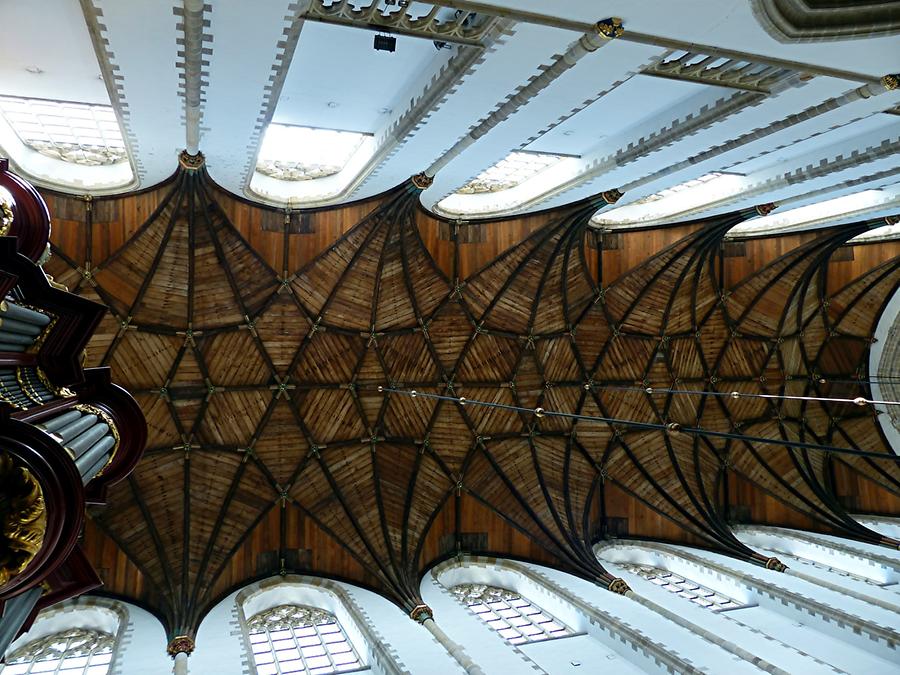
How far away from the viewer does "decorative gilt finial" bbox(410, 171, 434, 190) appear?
44.3 feet

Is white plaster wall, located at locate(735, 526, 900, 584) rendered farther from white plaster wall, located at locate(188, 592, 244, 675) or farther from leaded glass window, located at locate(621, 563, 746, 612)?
white plaster wall, located at locate(188, 592, 244, 675)

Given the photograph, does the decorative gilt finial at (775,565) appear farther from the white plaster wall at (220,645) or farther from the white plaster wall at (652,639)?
the white plaster wall at (220,645)

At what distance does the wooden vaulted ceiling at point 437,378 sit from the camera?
1502 centimetres

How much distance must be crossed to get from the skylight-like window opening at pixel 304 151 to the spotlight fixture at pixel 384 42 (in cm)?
345

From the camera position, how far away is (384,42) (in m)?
9.62

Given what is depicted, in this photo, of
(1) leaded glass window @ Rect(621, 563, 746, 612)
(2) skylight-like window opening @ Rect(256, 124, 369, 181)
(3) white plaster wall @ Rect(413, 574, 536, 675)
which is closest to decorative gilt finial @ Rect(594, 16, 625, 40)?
(2) skylight-like window opening @ Rect(256, 124, 369, 181)

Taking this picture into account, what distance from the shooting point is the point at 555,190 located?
14570 millimetres

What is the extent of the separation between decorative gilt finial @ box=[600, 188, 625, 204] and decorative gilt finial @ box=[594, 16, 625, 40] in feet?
21.8

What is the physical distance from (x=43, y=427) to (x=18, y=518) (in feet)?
4.66

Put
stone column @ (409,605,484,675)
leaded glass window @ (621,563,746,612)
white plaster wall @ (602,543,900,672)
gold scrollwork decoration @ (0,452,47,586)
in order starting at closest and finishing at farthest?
gold scrollwork decoration @ (0,452,47,586)
stone column @ (409,605,484,675)
white plaster wall @ (602,543,900,672)
leaded glass window @ (621,563,746,612)

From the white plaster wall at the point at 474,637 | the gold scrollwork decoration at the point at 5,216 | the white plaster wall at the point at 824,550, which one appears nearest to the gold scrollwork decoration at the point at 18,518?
the gold scrollwork decoration at the point at 5,216

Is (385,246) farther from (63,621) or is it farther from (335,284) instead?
(63,621)

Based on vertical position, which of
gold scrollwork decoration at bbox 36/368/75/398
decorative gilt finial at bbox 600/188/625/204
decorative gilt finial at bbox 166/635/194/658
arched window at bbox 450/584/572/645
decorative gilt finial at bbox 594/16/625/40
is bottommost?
Result: arched window at bbox 450/584/572/645

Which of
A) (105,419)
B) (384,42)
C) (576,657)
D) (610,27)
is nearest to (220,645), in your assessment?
(105,419)
